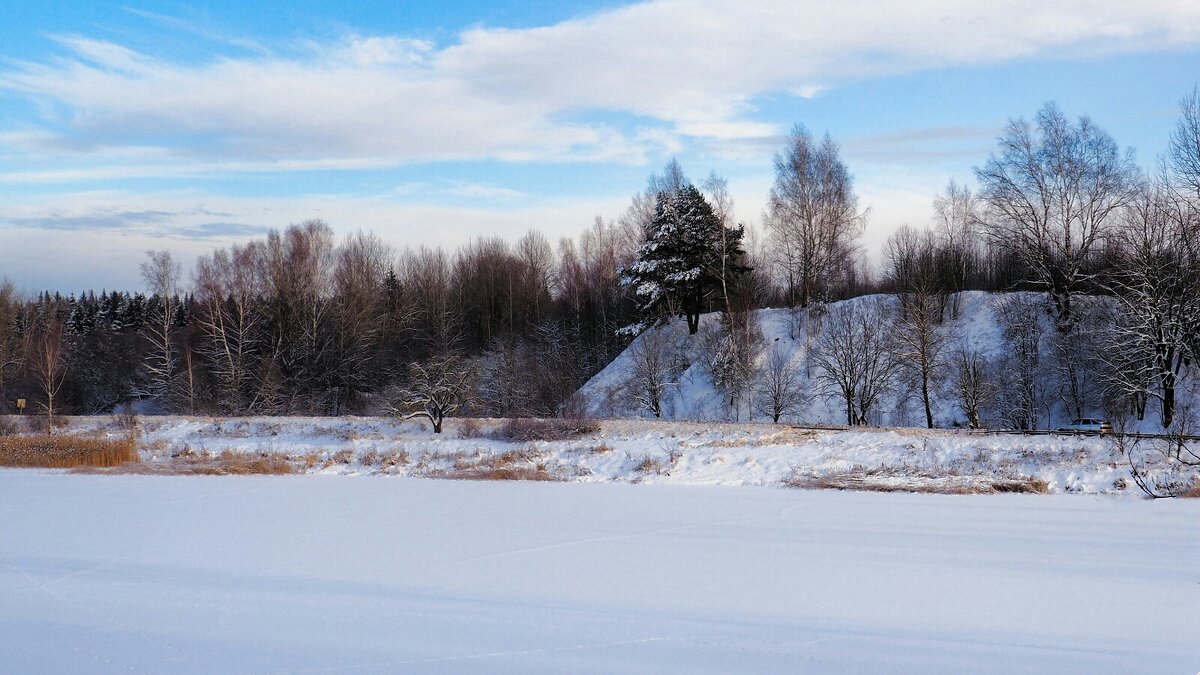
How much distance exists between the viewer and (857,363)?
2881 cm

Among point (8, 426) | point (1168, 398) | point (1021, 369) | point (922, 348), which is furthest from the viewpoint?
point (1021, 369)

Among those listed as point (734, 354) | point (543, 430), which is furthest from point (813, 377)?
point (543, 430)

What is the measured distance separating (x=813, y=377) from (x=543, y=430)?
13.9 metres

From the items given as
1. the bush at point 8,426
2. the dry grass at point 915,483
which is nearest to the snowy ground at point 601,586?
the dry grass at point 915,483

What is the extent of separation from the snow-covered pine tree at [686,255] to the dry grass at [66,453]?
23.3 metres

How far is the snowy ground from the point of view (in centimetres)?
601

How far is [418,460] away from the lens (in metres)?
20.1

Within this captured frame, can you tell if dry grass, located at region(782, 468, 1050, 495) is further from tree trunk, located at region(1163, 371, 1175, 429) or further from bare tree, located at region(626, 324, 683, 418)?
bare tree, located at region(626, 324, 683, 418)

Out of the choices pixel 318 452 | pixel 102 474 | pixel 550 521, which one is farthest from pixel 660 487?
pixel 102 474

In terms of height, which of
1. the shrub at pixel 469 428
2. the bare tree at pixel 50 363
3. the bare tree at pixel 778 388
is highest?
the bare tree at pixel 50 363

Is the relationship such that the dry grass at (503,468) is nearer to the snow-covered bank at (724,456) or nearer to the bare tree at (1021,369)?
the snow-covered bank at (724,456)

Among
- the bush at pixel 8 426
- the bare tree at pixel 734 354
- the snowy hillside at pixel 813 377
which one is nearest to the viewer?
the bush at pixel 8 426

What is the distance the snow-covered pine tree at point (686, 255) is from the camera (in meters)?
37.5

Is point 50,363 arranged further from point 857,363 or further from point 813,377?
point 857,363
